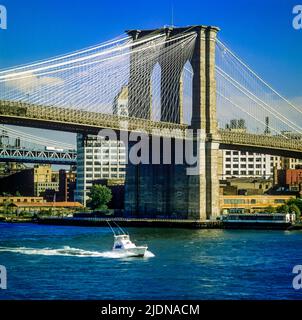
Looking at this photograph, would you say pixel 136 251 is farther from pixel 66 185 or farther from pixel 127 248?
pixel 66 185

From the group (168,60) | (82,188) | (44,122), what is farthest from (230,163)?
(44,122)

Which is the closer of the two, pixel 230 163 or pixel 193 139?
pixel 193 139

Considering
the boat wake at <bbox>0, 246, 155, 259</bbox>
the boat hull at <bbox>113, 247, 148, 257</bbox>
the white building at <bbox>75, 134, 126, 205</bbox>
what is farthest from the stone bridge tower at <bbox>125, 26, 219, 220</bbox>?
the white building at <bbox>75, 134, 126, 205</bbox>

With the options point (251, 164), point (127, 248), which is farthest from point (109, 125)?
point (251, 164)

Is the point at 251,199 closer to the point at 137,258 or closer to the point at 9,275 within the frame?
the point at 137,258

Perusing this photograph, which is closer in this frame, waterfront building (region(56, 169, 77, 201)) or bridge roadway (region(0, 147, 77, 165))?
bridge roadway (region(0, 147, 77, 165))

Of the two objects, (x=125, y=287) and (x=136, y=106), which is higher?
(x=136, y=106)

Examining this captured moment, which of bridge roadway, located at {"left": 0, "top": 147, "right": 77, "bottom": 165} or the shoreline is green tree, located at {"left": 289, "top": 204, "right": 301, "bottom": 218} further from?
bridge roadway, located at {"left": 0, "top": 147, "right": 77, "bottom": 165}
